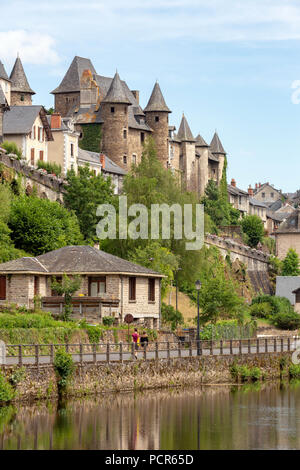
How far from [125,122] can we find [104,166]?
9.39m

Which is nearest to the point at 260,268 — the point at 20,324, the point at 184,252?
the point at 184,252

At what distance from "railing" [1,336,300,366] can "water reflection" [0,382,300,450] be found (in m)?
1.98

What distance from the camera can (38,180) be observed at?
79.4 metres

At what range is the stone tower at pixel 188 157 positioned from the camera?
126 metres

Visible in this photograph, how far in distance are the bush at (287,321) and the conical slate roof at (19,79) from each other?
43.5 metres

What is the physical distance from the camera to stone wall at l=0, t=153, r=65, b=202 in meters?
75.9

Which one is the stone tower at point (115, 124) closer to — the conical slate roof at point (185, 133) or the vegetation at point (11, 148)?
the conical slate roof at point (185, 133)

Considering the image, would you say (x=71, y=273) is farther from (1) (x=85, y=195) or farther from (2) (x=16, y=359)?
(1) (x=85, y=195)

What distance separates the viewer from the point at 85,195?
265 ft

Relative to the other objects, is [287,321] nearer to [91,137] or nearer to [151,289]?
[151,289]

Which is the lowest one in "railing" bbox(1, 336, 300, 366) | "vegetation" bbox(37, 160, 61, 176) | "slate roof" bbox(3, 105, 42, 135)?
"railing" bbox(1, 336, 300, 366)

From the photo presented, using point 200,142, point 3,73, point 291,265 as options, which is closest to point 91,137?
point 3,73

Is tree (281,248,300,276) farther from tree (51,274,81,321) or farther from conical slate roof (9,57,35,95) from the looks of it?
tree (51,274,81,321)

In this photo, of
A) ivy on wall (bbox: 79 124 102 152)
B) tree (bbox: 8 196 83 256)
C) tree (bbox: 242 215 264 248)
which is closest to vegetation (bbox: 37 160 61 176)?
tree (bbox: 8 196 83 256)
